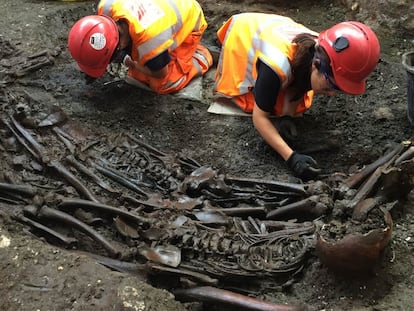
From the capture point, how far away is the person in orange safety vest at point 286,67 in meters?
3.06

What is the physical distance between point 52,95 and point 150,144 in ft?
2.51

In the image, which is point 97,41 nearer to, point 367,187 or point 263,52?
point 263,52

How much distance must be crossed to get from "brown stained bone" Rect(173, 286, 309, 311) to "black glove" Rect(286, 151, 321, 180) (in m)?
1.02

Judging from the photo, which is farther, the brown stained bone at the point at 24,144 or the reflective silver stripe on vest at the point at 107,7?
the reflective silver stripe on vest at the point at 107,7

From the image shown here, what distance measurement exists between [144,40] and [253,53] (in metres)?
0.65

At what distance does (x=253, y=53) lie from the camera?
355 centimetres

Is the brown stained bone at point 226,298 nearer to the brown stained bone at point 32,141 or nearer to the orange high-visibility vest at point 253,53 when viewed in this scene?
the brown stained bone at point 32,141

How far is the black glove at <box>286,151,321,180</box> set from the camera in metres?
3.26

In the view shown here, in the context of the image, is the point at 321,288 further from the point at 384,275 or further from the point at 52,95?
the point at 52,95

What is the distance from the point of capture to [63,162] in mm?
3170

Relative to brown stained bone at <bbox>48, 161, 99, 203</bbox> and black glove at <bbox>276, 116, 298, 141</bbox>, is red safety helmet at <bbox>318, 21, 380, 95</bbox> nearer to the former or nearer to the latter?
black glove at <bbox>276, 116, 298, 141</bbox>

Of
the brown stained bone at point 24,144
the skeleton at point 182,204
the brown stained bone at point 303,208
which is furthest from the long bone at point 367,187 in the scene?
the brown stained bone at point 24,144

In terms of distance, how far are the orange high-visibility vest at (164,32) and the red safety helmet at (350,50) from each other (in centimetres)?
102

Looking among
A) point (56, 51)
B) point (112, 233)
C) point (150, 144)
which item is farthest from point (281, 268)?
point (56, 51)
